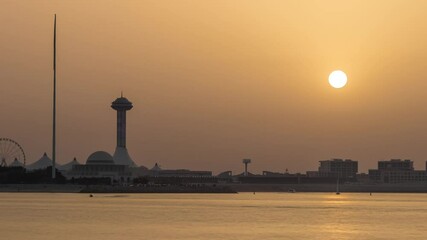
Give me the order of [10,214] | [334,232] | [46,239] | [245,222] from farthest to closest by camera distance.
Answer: [10,214]
[245,222]
[334,232]
[46,239]

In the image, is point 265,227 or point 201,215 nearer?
point 265,227

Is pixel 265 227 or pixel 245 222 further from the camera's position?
pixel 245 222

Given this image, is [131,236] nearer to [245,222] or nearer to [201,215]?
[245,222]

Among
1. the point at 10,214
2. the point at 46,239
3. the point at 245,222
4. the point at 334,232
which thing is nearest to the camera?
the point at 46,239

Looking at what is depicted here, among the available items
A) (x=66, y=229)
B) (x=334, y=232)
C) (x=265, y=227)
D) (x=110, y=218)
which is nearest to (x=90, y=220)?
(x=110, y=218)

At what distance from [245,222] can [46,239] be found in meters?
34.9

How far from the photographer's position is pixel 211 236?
10119cm

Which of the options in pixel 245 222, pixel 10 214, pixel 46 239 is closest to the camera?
pixel 46 239

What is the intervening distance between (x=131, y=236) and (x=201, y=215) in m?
44.8

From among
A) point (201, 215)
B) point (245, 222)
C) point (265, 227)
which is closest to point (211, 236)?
point (265, 227)

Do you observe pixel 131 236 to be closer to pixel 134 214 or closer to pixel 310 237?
pixel 310 237

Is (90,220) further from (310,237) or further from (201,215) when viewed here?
(310,237)

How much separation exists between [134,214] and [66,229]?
34.5 metres

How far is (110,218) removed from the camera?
132500 millimetres
